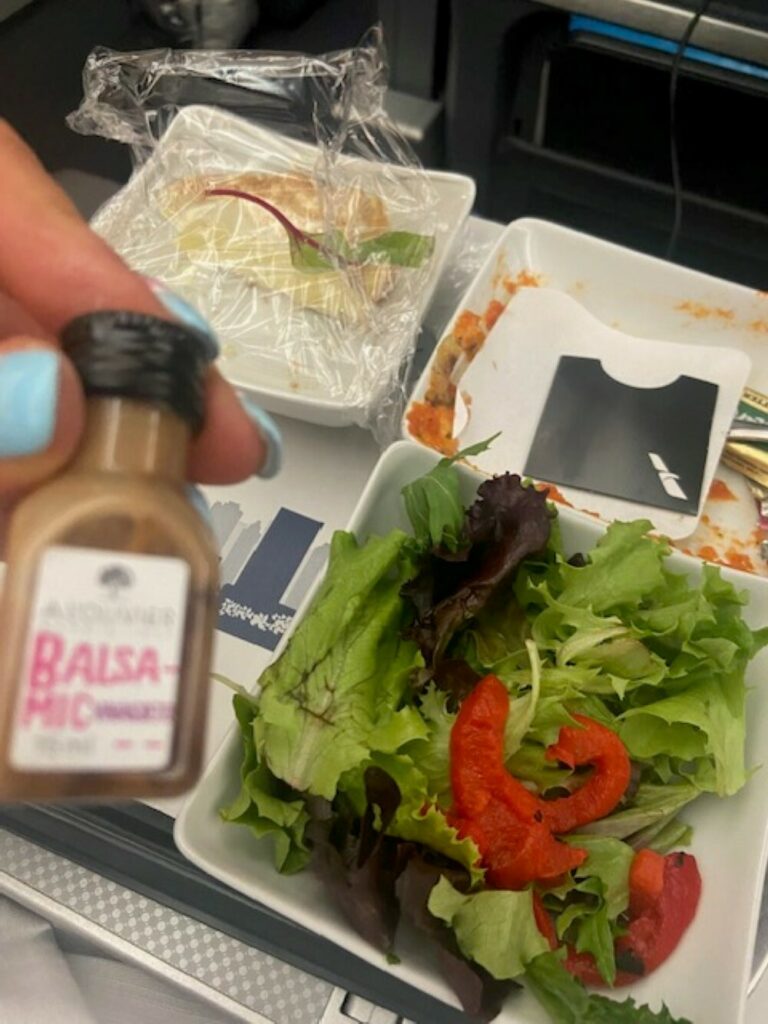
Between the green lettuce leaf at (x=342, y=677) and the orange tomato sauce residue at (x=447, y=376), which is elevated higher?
the orange tomato sauce residue at (x=447, y=376)

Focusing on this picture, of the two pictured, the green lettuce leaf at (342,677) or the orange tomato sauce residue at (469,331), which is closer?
the green lettuce leaf at (342,677)

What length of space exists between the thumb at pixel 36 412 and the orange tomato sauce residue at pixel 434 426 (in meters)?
0.45

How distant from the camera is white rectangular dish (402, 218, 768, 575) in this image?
840 mm

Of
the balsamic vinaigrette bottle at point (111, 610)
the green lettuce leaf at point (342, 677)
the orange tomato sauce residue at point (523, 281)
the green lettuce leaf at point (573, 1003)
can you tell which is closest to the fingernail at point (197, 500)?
the balsamic vinaigrette bottle at point (111, 610)

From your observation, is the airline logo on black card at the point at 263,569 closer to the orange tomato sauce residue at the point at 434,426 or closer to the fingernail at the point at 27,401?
the orange tomato sauce residue at the point at 434,426

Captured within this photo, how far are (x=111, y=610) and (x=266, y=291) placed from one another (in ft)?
1.89

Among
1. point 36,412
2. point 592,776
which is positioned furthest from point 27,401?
point 592,776

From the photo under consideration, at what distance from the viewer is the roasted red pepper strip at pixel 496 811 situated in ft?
1.85

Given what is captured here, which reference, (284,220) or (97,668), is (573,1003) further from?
(284,220)

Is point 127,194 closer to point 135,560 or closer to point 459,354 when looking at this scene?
point 459,354

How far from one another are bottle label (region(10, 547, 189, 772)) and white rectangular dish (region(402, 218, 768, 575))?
53 centimetres

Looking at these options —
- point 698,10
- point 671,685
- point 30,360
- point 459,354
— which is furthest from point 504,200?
point 30,360

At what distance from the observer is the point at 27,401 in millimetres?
335

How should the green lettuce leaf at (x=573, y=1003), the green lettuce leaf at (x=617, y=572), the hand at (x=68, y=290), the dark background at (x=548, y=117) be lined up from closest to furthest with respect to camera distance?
1. the hand at (x=68, y=290)
2. the green lettuce leaf at (x=573, y=1003)
3. the green lettuce leaf at (x=617, y=572)
4. the dark background at (x=548, y=117)
